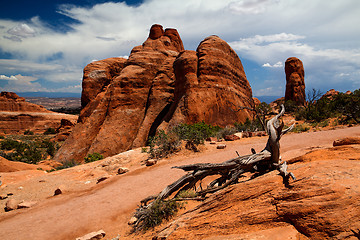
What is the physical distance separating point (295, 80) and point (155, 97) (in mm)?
26742

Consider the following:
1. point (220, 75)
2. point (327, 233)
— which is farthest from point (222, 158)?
point (220, 75)

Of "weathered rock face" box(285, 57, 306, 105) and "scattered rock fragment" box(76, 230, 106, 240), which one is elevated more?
"weathered rock face" box(285, 57, 306, 105)

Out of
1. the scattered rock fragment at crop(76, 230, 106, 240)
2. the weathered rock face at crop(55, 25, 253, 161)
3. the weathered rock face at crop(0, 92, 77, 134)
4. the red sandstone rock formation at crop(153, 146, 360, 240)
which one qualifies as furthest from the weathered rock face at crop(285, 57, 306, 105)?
the weathered rock face at crop(0, 92, 77, 134)

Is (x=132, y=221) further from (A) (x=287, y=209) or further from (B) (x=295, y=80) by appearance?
(B) (x=295, y=80)

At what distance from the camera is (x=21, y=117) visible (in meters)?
50.3

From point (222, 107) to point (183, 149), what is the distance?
888 cm

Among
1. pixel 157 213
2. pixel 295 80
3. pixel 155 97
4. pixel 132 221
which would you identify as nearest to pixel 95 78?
pixel 155 97

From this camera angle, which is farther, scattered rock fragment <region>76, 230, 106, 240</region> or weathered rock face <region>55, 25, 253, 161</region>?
weathered rock face <region>55, 25, 253, 161</region>

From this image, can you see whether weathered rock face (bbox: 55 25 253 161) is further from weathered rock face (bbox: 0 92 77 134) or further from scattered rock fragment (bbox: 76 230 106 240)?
weathered rock face (bbox: 0 92 77 134)

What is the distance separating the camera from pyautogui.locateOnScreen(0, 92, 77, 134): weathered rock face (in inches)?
1912

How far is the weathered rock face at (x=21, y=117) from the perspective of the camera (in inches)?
1912

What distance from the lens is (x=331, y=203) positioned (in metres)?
2.44

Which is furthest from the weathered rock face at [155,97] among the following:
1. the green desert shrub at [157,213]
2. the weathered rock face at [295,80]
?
the weathered rock face at [295,80]

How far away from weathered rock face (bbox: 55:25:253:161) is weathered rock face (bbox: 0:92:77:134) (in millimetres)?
29064
